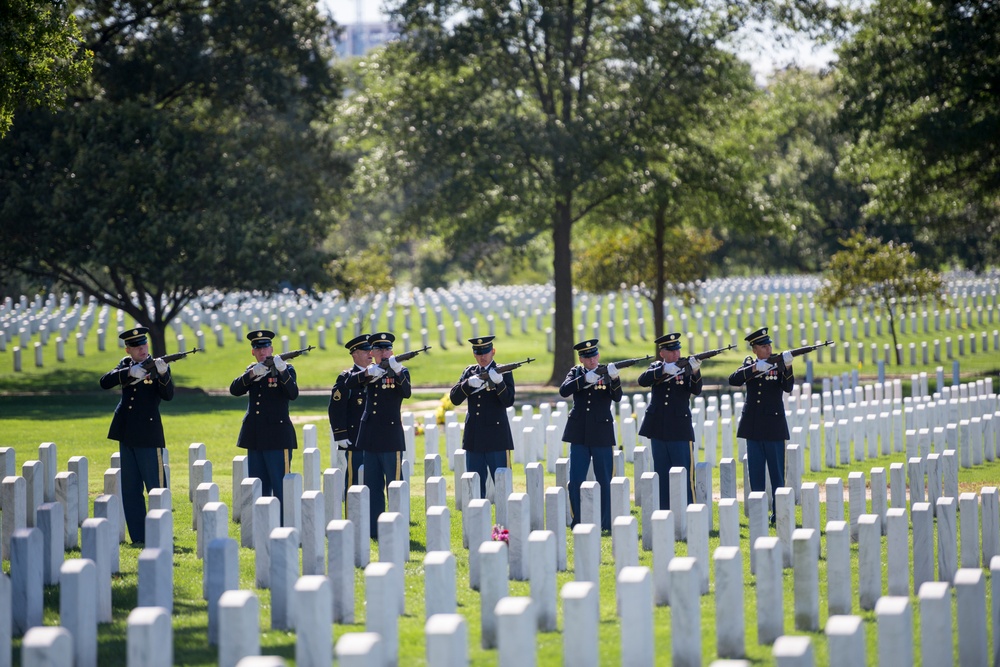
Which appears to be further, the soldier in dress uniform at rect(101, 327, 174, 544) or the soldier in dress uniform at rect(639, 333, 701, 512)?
the soldier in dress uniform at rect(639, 333, 701, 512)

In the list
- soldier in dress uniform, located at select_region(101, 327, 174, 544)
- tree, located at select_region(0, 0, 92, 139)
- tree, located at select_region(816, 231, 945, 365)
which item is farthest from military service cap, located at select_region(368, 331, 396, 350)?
tree, located at select_region(816, 231, 945, 365)

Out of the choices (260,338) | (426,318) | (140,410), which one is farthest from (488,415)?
(426,318)

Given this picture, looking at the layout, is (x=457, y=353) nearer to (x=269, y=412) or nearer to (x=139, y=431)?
(x=269, y=412)

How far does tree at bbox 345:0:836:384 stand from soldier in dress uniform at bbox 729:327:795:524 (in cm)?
1252

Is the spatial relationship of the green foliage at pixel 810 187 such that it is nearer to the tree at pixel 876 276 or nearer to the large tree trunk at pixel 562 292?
the tree at pixel 876 276

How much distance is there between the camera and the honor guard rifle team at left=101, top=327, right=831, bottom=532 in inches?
410

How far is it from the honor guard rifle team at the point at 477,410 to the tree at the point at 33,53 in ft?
9.33

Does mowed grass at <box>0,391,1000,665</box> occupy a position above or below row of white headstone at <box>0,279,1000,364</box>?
below

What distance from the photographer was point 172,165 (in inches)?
906

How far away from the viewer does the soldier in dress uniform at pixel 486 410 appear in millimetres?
10758

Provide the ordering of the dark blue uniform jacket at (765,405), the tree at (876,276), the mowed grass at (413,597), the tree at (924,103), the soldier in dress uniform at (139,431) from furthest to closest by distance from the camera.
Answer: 1. the tree at (876,276)
2. the tree at (924,103)
3. the dark blue uniform jacket at (765,405)
4. the soldier in dress uniform at (139,431)
5. the mowed grass at (413,597)

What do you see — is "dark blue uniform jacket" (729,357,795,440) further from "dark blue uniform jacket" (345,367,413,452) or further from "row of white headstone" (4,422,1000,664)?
"dark blue uniform jacket" (345,367,413,452)

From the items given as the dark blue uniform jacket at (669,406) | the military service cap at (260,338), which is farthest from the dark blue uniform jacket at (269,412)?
the dark blue uniform jacket at (669,406)

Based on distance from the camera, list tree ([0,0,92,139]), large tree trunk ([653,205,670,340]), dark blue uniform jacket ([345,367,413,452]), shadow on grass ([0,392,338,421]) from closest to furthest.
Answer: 1. dark blue uniform jacket ([345,367,413,452])
2. tree ([0,0,92,139])
3. shadow on grass ([0,392,338,421])
4. large tree trunk ([653,205,670,340])
